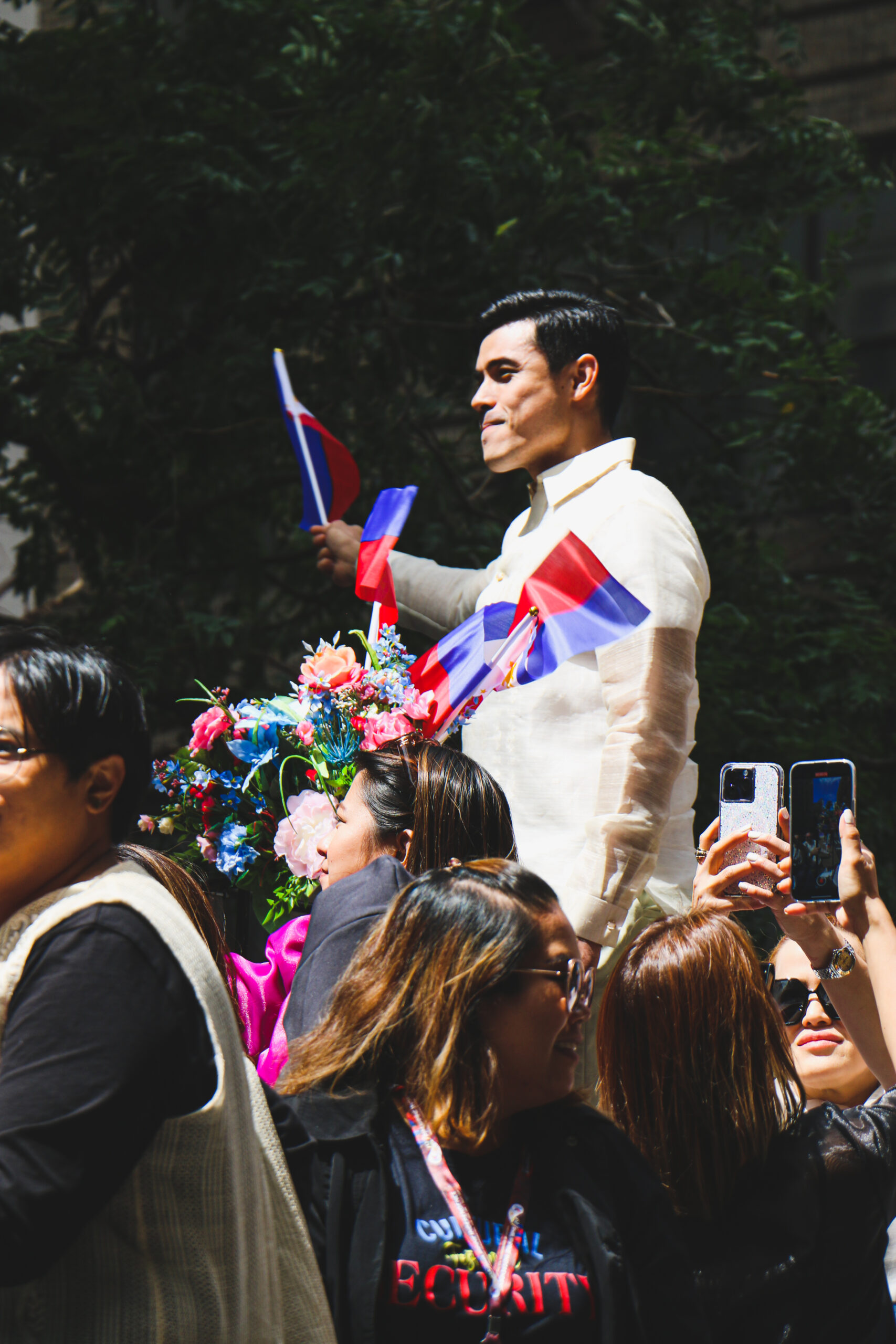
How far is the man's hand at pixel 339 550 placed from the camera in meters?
3.69

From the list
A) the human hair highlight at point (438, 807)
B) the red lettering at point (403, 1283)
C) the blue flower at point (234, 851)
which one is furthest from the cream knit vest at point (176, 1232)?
the blue flower at point (234, 851)

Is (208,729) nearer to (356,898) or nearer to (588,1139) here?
(356,898)

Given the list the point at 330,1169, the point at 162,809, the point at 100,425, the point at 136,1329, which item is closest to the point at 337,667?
the point at 162,809

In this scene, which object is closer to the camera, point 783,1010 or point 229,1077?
point 229,1077

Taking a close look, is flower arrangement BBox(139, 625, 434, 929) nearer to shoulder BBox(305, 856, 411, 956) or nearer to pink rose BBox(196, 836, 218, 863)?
pink rose BBox(196, 836, 218, 863)

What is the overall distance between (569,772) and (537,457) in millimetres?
777

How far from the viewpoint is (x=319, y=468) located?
3.95 metres

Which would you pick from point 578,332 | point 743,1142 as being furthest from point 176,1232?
point 578,332

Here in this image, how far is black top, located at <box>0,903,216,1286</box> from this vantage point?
134cm

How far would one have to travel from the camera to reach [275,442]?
20.7 feet

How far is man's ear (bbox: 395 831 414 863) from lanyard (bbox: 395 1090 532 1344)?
85cm

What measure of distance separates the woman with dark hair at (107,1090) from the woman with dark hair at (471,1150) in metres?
0.11

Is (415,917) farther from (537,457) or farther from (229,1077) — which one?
(537,457)

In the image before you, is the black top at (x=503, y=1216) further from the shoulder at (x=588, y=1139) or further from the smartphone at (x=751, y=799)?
the smartphone at (x=751, y=799)
